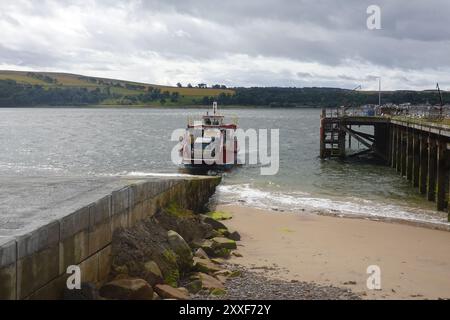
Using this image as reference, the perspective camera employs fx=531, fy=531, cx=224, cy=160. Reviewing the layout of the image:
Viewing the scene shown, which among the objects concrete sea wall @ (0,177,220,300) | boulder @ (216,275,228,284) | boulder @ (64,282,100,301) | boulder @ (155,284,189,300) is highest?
concrete sea wall @ (0,177,220,300)

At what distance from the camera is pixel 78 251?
8.49 metres

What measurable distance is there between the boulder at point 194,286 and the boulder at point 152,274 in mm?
541

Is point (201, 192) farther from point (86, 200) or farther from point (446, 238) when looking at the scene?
point (86, 200)

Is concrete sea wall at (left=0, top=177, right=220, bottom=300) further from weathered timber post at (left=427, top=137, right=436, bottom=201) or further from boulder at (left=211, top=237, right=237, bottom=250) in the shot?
weathered timber post at (left=427, top=137, right=436, bottom=201)

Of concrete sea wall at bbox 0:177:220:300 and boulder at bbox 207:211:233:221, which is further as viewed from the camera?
boulder at bbox 207:211:233:221

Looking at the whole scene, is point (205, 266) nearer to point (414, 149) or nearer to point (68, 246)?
point (68, 246)

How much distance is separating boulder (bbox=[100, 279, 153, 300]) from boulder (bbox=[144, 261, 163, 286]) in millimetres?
793

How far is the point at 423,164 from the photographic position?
87.6 feet

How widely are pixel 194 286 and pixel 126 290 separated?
1.63 m

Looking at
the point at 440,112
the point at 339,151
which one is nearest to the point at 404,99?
the point at 339,151

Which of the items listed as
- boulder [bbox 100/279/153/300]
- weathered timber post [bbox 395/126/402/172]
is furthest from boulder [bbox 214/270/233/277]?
weathered timber post [bbox 395/126/402/172]

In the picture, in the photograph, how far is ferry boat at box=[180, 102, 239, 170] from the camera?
33.8m

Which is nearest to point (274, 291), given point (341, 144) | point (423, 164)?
point (423, 164)

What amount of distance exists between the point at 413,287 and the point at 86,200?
6936mm
